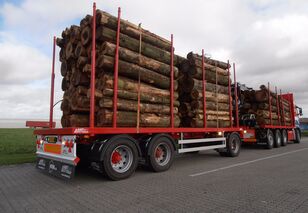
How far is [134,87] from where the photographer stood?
709 centimetres

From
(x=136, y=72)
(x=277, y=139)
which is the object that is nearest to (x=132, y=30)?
(x=136, y=72)

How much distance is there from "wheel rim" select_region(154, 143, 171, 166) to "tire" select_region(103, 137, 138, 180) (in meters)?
1.02

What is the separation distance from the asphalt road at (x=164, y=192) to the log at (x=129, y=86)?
2.32 m

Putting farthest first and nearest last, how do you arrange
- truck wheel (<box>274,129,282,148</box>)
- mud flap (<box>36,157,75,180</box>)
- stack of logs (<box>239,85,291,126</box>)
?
1. truck wheel (<box>274,129,282,148</box>)
2. stack of logs (<box>239,85,291,126</box>)
3. mud flap (<box>36,157,75,180</box>)

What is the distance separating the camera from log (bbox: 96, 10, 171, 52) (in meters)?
6.55

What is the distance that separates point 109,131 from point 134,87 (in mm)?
1542

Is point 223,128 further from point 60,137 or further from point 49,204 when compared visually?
point 49,204

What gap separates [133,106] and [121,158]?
4.63 feet

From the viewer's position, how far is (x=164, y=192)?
17.2 feet

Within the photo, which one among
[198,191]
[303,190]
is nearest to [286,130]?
[303,190]

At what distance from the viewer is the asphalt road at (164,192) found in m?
4.33

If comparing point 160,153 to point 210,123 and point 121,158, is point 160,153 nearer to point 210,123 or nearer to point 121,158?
point 121,158

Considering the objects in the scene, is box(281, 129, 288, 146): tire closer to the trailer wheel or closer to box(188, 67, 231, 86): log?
the trailer wheel

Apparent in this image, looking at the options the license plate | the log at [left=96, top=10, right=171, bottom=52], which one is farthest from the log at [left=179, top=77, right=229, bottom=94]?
the license plate
